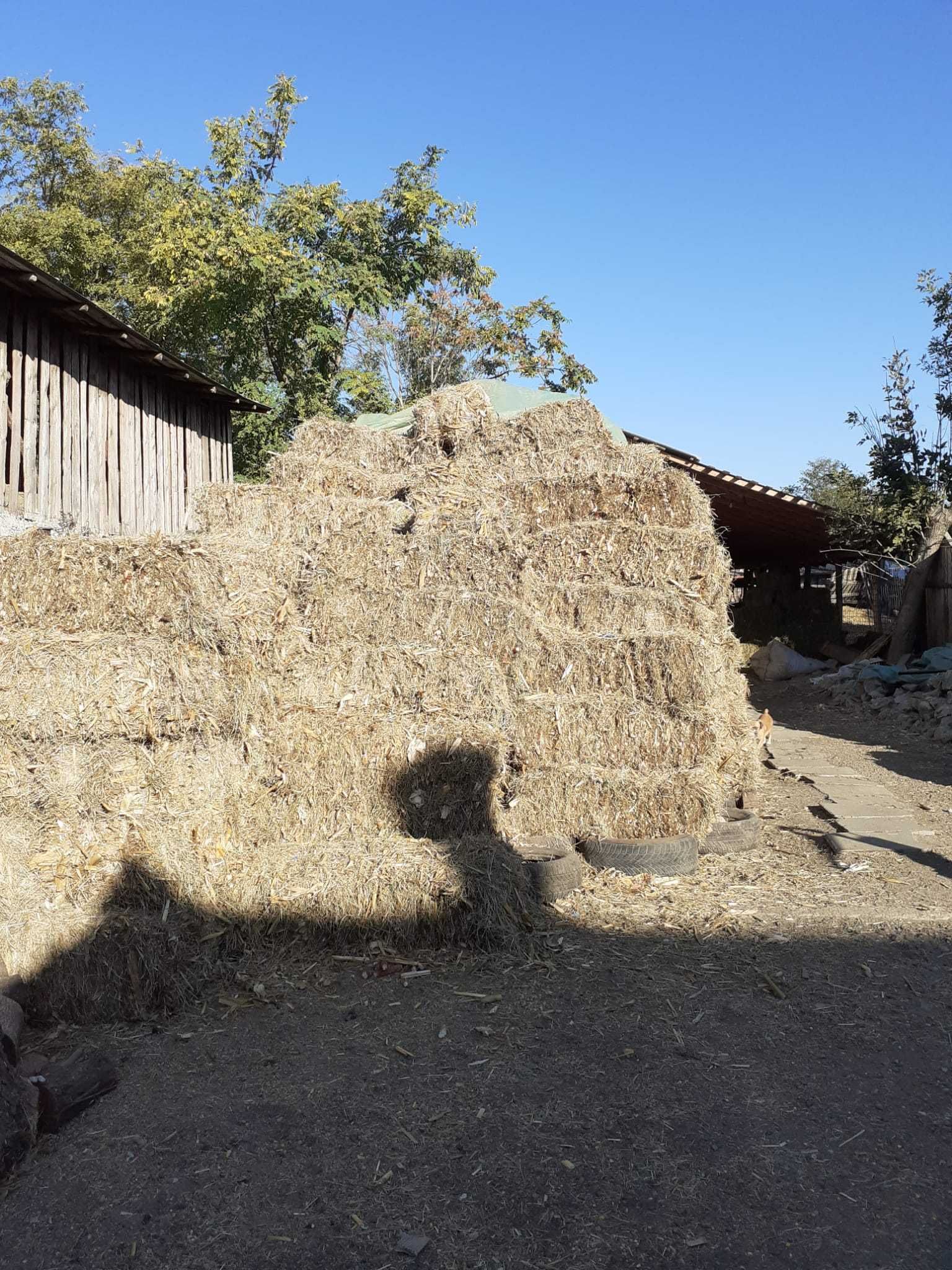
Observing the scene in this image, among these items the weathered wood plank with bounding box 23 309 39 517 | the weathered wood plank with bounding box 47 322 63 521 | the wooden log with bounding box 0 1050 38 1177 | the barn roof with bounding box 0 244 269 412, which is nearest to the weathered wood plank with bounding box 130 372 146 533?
the barn roof with bounding box 0 244 269 412

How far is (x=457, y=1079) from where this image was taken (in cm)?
383

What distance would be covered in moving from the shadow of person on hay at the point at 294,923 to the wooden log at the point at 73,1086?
49 cm

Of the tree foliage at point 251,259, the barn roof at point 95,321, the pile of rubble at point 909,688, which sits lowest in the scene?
the pile of rubble at point 909,688

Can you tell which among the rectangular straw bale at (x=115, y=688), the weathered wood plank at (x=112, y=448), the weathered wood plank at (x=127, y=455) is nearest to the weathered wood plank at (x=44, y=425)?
the weathered wood plank at (x=112, y=448)

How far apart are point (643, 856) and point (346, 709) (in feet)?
7.68

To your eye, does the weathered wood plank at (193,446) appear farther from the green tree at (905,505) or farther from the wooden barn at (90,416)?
the green tree at (905,505)

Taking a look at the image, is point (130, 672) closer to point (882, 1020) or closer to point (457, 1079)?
point (457, 1079)

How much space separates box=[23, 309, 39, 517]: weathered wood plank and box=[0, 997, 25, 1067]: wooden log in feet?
20.0

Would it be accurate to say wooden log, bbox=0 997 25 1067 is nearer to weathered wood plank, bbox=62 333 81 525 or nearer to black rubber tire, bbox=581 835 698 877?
black rubber tire, bbox=581 835 698 877

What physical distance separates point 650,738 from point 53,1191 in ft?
15.3

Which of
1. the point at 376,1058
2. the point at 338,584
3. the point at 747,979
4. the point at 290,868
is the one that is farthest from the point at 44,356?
the point at 747,979

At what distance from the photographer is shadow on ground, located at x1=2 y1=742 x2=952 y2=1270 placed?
9.35 feet

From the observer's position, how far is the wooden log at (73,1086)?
11.4ft

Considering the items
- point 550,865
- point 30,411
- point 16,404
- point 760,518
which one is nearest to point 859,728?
point 760,518
